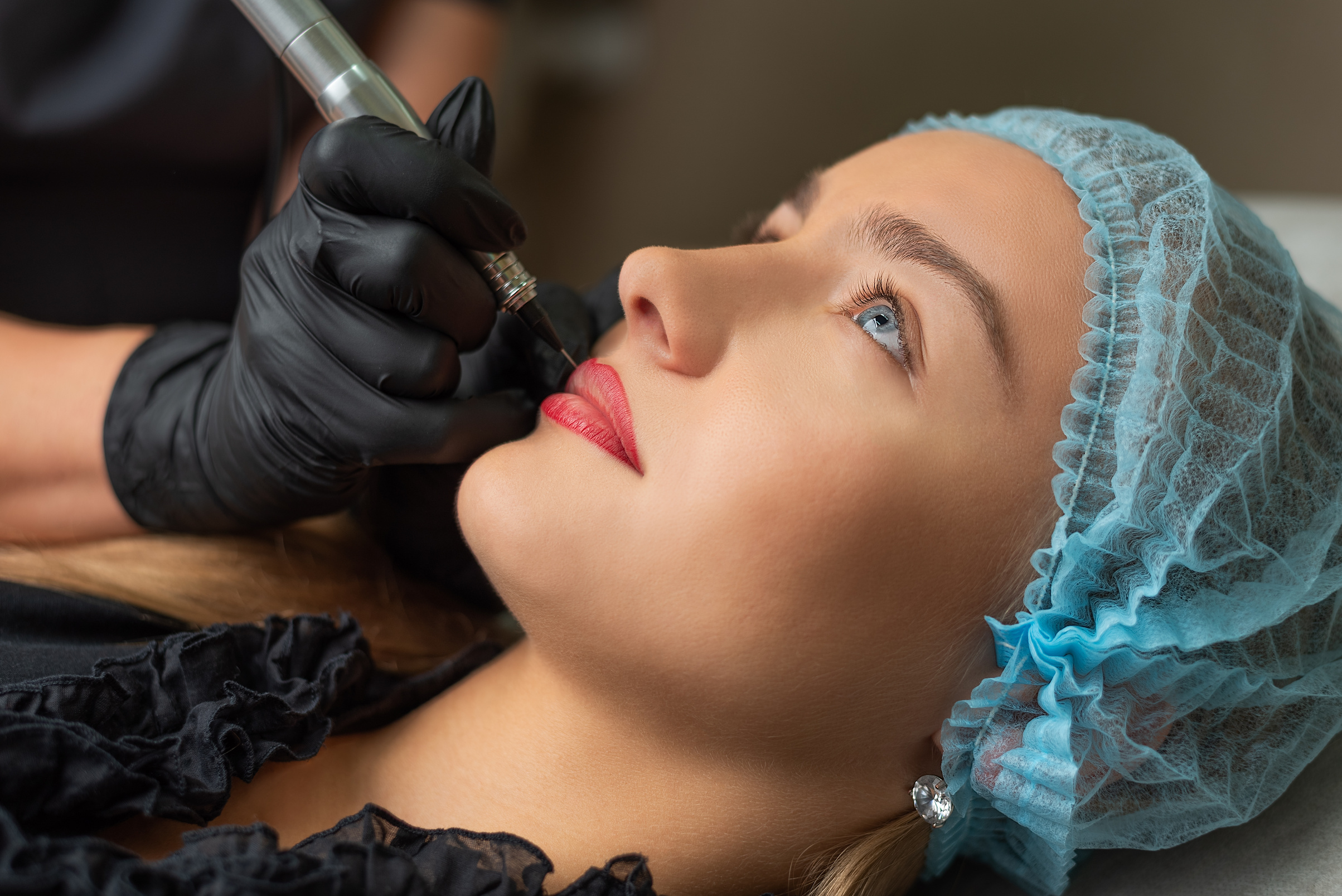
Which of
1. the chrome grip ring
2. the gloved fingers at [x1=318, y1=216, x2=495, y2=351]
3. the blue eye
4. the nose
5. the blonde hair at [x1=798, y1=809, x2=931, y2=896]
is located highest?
the gloved fingers at [x1=318, y1=216, x2=495, y2=351]

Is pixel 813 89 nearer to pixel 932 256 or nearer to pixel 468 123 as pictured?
pixel 468 123

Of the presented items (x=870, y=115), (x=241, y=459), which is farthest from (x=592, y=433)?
(x=870, y=115)

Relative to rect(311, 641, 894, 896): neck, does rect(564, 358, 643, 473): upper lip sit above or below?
above

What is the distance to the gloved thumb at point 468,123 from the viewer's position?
3.16ft

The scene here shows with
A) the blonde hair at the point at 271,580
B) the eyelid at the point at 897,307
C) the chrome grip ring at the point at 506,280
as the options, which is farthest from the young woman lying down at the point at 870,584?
the blonde hair at the point at 271,580

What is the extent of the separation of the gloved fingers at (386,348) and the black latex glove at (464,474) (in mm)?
137

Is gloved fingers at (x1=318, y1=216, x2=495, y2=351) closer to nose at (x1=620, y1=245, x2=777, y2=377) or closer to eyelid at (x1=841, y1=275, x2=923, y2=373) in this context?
nose at (x1=620, y1=245, x2=777, y2=377)

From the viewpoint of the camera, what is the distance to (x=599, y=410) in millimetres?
874

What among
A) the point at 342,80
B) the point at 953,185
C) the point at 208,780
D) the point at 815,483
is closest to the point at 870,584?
the point at 815,483

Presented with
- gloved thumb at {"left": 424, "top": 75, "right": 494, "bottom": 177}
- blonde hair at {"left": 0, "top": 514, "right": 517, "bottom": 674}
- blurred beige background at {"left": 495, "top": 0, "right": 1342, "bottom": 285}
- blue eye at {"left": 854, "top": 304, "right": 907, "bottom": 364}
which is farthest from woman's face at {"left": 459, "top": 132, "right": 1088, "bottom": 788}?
blurred beige background at {"left": 495, "top": 0, "right": 1342, "bottom": 285}

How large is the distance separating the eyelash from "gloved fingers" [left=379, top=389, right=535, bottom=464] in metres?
0.37

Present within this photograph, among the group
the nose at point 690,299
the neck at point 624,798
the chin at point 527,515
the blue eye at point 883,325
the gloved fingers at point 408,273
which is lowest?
the neck at point 624,798

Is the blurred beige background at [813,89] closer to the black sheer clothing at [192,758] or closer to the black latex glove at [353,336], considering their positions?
the black latex glove at [353,336]

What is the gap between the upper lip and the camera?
0.82 metres
